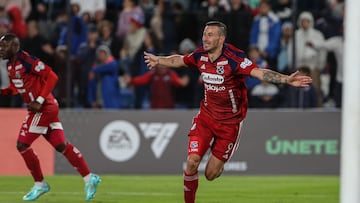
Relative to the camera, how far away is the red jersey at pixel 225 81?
11.8m

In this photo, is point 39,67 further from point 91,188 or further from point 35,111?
point 91,188

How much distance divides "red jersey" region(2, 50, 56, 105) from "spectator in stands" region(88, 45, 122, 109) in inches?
244

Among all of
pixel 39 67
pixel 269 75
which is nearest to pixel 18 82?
pixel 39 67

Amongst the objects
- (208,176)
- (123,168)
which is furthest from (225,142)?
(123,168)

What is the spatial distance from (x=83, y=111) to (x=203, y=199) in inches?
262

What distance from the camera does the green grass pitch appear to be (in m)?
14.0

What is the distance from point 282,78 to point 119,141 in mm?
9646

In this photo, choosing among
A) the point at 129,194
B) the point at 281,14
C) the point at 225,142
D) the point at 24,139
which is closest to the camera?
the point at 225,142

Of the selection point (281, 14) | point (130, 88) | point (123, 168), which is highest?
point (281, 14)

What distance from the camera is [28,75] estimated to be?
14.2m

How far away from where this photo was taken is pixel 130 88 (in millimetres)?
20531

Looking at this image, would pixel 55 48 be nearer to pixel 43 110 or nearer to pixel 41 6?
pixel 41 6

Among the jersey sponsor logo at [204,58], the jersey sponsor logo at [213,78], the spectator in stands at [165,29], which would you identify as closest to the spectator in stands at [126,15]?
the spectator in stands at [165,29]

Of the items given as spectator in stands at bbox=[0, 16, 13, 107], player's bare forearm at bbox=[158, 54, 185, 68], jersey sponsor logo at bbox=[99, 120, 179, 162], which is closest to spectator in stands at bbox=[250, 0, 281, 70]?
jersey sponsor logo at bbox=[99, 120, 179, 162]
